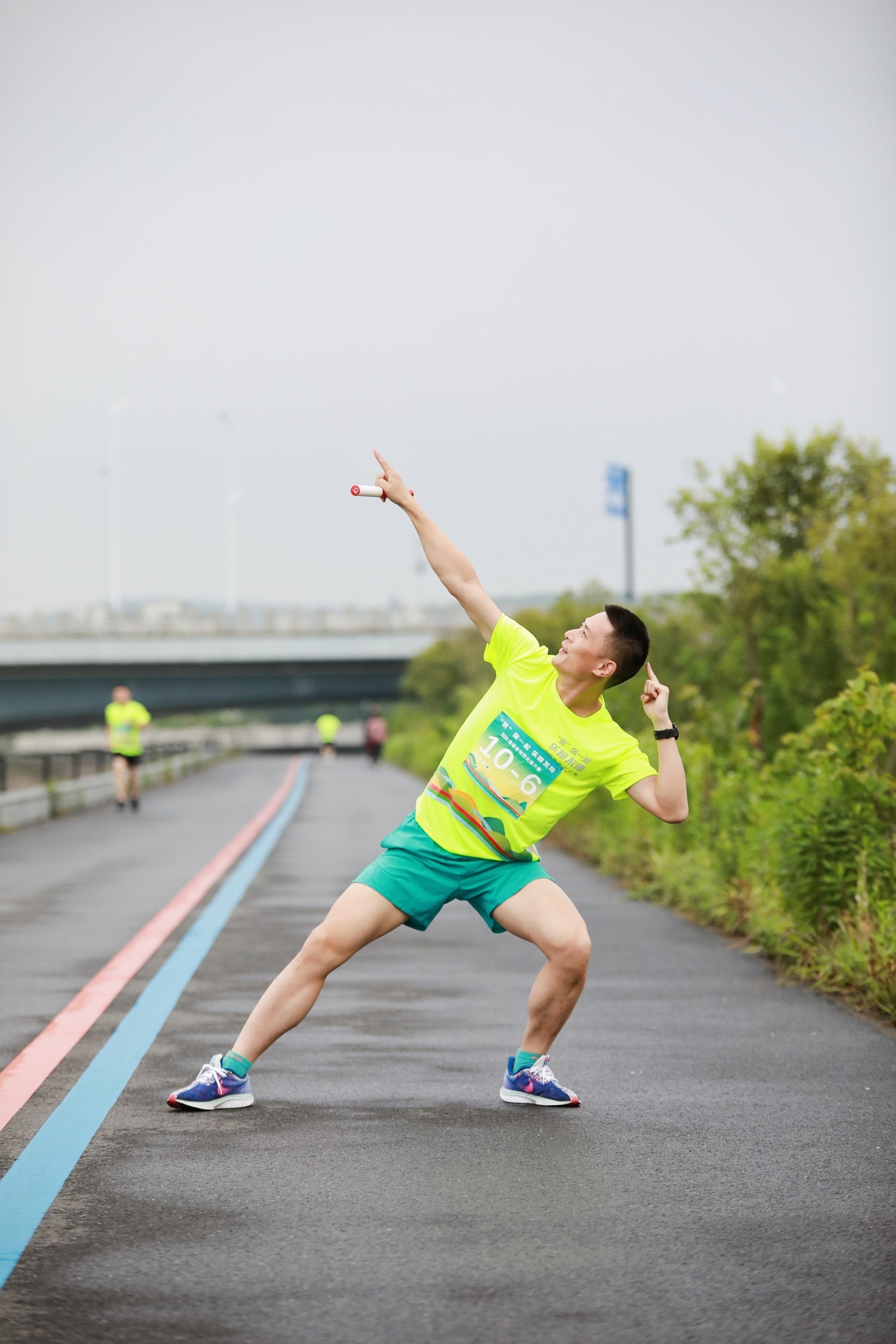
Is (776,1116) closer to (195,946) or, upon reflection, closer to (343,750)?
(195,946)

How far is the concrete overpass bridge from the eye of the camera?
64250mm

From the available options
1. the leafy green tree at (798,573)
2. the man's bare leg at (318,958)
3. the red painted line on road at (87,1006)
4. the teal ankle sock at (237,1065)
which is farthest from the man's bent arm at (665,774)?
the leafy green tree at (798,573)

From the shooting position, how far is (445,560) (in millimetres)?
5219

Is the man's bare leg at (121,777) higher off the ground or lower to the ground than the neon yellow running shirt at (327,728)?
higher

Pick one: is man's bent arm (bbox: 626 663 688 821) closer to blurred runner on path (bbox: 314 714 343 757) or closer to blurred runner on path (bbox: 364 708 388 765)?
blurred runner on path (bbox: 364 708 388 765)

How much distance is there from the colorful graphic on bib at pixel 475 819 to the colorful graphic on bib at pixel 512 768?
6 cm

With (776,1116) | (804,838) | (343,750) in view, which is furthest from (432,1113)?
(343,750)

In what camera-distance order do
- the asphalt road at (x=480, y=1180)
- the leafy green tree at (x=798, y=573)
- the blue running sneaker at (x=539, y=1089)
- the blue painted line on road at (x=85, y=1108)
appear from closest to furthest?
the asphalt road at (x=480, y=1180) → the blue painted line on road at (x=85, y=1108) → the blue running sneaker at (x=539, y=1089) → the leafy green tree at (x=798, y=573)

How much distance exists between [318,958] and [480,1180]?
3.11 ft

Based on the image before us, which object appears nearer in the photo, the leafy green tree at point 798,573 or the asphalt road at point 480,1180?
the asphalt road at point 480,1180

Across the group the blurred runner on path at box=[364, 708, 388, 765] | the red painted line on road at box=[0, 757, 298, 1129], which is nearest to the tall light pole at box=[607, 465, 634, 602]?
the blurred runner on path at box=[364, 708, 388, 765]

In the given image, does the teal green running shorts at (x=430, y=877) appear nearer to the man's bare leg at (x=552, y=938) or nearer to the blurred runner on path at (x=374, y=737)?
the man's bare leg at (x=552, y=938)

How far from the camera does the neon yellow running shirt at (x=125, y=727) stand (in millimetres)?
23578

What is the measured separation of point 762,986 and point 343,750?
326 feet
